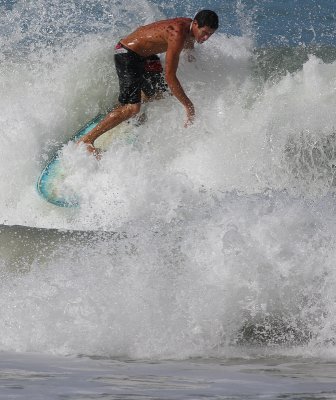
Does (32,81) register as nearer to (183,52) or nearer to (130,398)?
(183,52)

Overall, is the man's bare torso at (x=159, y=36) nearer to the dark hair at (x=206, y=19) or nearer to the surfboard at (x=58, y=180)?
the dark hair at (x=206, y=19)

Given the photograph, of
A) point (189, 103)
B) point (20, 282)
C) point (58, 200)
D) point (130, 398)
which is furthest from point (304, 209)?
point (58, 200)

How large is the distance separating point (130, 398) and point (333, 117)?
13.9 ft

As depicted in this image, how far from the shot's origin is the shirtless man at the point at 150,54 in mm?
6398

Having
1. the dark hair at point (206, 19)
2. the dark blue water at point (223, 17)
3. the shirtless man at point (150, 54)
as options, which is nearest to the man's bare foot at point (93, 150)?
the shirtless man at point (150, 54)

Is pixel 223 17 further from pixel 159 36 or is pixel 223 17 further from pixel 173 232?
pixel 173 232

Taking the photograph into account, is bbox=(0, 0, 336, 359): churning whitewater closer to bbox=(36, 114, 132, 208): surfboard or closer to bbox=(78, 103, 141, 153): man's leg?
bbox=(36, 114, 132, 208): surfboard

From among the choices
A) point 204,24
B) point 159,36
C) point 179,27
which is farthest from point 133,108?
point 204,24

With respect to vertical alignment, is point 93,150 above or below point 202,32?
below

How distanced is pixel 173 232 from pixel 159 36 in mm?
2311

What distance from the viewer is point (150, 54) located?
672 centimetres

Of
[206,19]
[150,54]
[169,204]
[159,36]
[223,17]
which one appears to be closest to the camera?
[169,204]

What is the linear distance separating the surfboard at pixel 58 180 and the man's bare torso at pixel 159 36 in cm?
72

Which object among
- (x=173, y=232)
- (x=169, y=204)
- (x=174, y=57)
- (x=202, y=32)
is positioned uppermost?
(x=202, y=32)
